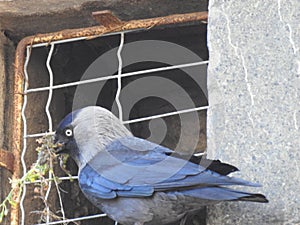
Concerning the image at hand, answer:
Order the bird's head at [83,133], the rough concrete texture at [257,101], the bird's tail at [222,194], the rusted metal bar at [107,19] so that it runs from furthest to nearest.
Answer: the rusted metal bar at [107,19], the bird's head at [83,133], the rough concrete texture at [257,101], the bird's tail at [222,194]

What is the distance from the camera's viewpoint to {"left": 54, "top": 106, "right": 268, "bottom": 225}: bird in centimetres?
201

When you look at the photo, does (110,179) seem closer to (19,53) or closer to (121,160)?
(121,160)

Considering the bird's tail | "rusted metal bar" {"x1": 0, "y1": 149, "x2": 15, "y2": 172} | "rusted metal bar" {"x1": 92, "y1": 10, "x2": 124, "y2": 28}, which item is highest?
"rusted metal bar" {"x1": 92, "y1": 10, "x2": 124, "y2": 28}

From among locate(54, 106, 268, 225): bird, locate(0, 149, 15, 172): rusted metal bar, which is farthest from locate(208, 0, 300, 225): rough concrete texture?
locate(0, 149, 15, 172): rusted metal bar

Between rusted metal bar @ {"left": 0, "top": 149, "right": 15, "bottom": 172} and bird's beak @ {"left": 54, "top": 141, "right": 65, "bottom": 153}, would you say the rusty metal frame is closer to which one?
rusted metal bar @ {"left": 0, "top": 149, "right": 15, "bottom": 172}

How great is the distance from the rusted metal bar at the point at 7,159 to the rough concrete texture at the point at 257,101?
63 cm

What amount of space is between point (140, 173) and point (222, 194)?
8.7 inches

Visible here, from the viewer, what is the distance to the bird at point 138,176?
2006 mm

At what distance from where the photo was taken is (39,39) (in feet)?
8.61

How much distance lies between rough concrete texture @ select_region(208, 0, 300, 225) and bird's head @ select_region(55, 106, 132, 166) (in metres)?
0.26

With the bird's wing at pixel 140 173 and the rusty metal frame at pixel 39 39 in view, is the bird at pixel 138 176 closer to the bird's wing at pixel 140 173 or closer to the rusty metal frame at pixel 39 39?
the bird's wing at pixel 140 173

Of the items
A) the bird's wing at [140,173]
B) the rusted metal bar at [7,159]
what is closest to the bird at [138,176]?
the bird's wing at [140,173]

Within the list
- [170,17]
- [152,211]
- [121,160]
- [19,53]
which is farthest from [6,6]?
[152,211]

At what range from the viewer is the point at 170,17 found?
2535mm
